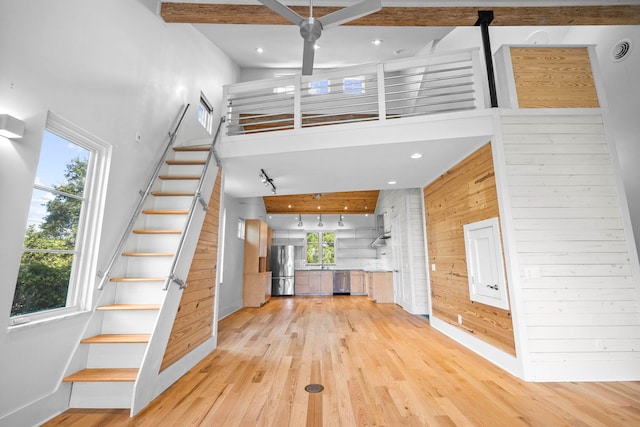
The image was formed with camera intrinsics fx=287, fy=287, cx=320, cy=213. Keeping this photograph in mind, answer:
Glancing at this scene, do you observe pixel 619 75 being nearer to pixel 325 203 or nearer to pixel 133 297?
pixel 325 203

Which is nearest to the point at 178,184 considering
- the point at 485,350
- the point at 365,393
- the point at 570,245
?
the point at 365,393

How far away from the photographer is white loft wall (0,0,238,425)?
6.23 ft

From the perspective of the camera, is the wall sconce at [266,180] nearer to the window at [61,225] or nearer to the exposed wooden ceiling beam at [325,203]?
Result: the window at [61,225]

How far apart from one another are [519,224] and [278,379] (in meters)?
2.90

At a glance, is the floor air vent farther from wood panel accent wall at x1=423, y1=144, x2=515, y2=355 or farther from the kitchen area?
the kitchen area

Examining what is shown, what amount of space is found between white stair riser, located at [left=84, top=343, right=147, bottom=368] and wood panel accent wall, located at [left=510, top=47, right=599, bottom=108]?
4560 millimetres

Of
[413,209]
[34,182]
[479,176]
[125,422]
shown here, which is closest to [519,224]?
[479,176]

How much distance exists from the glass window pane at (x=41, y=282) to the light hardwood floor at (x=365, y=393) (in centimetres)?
85

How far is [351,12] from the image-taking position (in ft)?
8.77

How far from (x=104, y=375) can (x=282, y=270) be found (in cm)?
724

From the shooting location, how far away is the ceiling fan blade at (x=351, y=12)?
258 centimetres

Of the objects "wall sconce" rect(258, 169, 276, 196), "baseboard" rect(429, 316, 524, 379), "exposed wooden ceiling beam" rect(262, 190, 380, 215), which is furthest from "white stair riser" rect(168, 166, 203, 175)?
"exposed wooden ceiling beam" rect(262, 190, 380, 215)

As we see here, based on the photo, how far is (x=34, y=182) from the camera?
212 cm

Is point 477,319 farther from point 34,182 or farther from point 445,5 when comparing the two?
point 34,182
